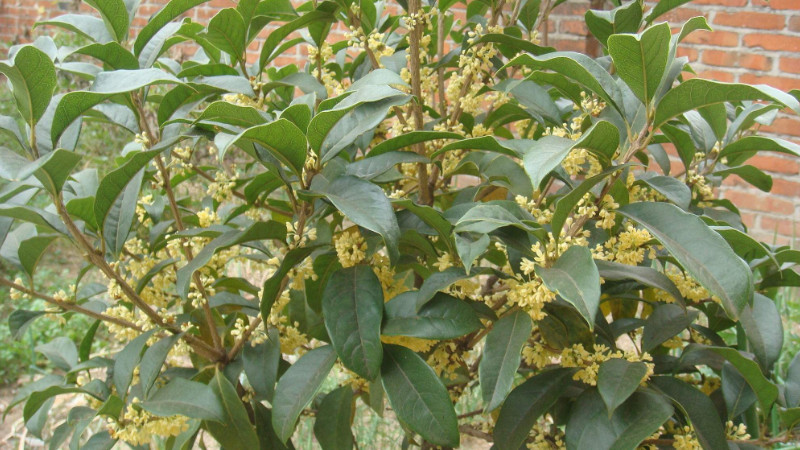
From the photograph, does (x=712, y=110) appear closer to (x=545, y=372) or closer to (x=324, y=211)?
Answer: (x=545, y=372)

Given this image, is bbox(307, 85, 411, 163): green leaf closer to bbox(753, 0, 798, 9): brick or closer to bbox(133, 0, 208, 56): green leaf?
bbox(133, 0, 208, 56): green leaf

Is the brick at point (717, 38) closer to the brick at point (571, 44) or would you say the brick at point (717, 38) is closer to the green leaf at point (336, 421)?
the brick at point (571, 44)

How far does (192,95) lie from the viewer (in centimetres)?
96

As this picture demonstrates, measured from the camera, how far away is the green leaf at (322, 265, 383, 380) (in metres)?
0.78

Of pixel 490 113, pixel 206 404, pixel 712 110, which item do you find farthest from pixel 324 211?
pixel 712 110

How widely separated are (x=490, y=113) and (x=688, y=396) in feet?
1.78

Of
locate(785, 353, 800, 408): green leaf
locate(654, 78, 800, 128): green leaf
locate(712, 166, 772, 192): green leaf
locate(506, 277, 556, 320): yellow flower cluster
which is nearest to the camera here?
locate(654, 78, 800, 128): green leaf

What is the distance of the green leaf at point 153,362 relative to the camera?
876mm

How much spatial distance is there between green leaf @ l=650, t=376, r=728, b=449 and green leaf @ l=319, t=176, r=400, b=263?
15.9 inches

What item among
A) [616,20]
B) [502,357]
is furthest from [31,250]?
[616,20]

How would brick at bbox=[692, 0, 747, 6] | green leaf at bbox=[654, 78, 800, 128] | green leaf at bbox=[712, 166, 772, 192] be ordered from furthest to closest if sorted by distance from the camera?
brick at bbox=[692, 0, 747, 6], green leaf at bbox=[712, 166, 772, 192], green leaf at bbox=[654, 78, 800, 128]

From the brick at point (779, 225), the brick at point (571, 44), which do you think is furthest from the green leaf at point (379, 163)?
the brick at point (779, 225)

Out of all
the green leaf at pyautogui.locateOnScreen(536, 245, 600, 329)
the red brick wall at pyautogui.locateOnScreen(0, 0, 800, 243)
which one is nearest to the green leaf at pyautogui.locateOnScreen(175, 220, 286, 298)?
the green leaf at pyautogui.locateOnScreen(536, 245, 600, 329)

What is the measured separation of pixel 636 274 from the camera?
0.77 meters
